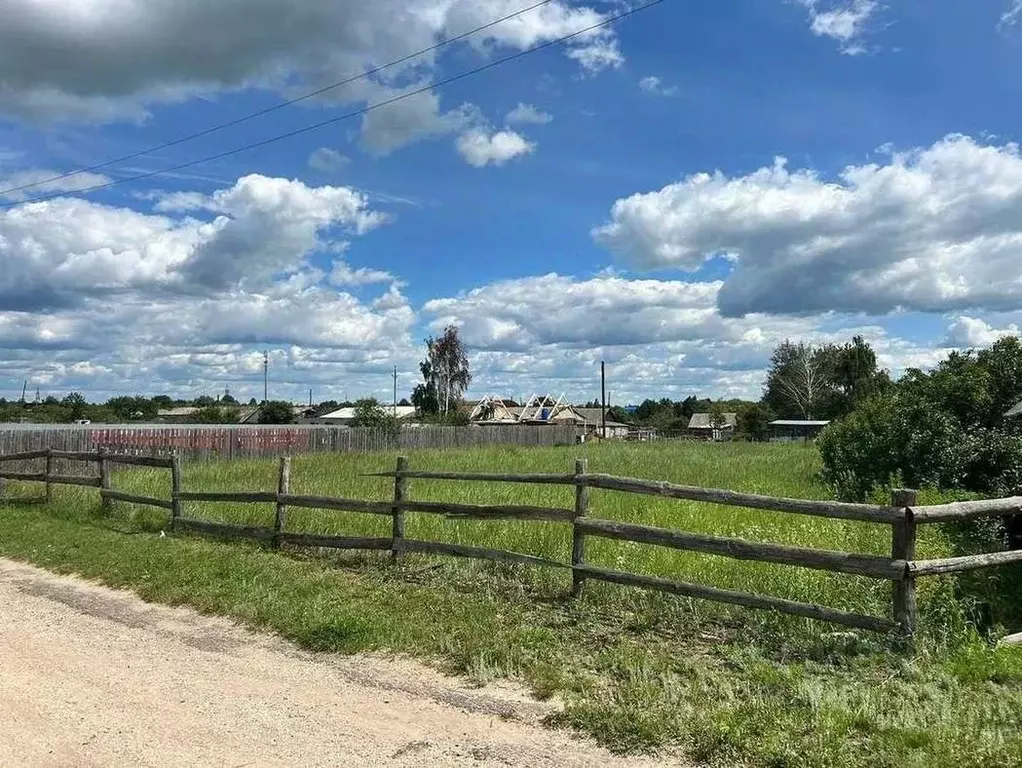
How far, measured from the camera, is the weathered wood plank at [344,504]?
32.4ft

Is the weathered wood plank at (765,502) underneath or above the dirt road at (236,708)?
above

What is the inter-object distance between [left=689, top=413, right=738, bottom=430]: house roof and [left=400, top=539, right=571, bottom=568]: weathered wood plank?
84.8 metres

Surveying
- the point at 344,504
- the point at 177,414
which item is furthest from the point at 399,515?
the point at 177,414

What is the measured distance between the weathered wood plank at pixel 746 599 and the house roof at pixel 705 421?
86104mm

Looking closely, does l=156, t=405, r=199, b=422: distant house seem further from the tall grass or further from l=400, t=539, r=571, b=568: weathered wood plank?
l=400, t=539, r=571, b=568: weathered wood plank

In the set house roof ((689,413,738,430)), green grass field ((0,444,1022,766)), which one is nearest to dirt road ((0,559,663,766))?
green grass field ((0,444,1022,766))

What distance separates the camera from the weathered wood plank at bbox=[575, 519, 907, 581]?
19.6 feet

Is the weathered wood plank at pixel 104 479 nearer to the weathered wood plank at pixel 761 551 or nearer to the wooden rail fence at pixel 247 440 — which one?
the weathered wood plank at pixel 761 551

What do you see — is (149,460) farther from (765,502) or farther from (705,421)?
(705,421)

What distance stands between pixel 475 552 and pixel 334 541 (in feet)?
7.09

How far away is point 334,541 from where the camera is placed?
397 inches

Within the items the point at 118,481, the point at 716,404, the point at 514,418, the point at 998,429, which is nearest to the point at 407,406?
the point at 514,418

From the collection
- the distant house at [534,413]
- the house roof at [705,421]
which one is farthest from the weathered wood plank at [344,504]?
the house roof at [705,421]

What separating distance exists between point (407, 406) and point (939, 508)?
339 ft
